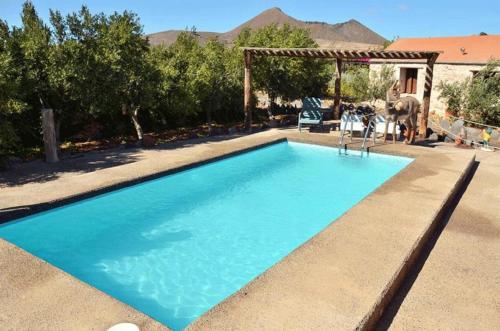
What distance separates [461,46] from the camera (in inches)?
1000

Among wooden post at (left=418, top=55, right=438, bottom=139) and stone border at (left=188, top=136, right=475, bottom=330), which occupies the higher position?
wooden post at (left=418, top=55, right=438, bottom=139)

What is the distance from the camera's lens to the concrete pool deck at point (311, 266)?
14.9 ft

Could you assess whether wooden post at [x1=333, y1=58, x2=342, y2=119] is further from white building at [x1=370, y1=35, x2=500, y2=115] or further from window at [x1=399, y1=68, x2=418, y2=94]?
window at [x1=399, y1=68, x2=418, y2=94]

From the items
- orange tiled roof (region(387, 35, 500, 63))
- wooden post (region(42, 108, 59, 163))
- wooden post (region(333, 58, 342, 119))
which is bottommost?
wooden post (region(42, 108, 59, 163))

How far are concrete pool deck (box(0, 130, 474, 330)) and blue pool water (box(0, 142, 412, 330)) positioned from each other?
0.66 m

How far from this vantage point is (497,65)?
1858 centimetres

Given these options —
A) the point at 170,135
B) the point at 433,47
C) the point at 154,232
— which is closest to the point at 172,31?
the point at 433,47

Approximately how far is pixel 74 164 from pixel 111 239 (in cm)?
454

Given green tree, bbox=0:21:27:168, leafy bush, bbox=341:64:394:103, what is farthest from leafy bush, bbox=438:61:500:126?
green tree, bbox=0:21:27:168

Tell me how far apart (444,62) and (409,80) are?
3.21m

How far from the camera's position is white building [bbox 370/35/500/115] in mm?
22630

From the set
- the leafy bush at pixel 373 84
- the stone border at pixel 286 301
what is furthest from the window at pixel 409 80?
the stone border at pixel 286 301

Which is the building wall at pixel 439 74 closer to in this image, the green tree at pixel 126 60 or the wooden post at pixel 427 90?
the wooden post at pixel 427 90

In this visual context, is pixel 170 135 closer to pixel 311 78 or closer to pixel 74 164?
pixel 74 164
